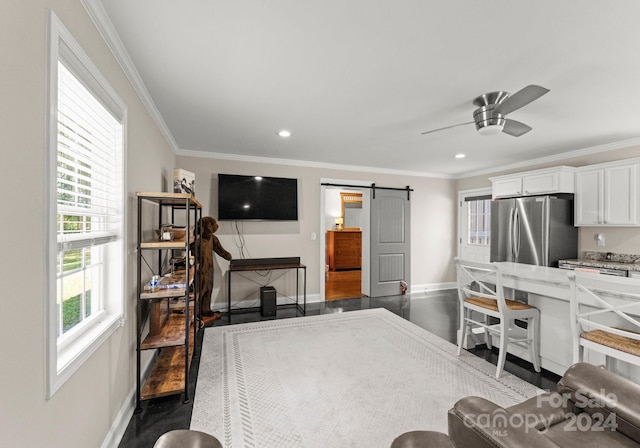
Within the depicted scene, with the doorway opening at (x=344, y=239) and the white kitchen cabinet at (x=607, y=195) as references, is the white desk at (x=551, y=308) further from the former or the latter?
the doorway opening at (x=344, y=239)

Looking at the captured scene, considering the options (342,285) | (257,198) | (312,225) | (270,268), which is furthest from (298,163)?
(342,285)

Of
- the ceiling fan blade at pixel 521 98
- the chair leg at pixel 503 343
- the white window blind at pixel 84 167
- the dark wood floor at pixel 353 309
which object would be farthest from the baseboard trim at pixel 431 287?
the white window blind at pixel 84 167

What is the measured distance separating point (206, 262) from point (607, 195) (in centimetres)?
532

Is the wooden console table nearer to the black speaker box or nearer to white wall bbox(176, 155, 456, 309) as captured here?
white wall bbox(176, 155, 456, 309)

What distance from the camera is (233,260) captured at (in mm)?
4547

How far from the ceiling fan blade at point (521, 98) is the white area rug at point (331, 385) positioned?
7.36 ft

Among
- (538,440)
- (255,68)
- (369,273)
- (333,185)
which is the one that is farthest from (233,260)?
(538,440)

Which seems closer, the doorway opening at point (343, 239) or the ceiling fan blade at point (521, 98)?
the ceiling fan blade at point (521, 98)

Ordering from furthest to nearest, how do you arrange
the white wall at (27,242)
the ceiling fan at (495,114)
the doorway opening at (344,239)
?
the doorway opening at (344,239)
the ceiling fan at (495,114)
the white wall at (27,242)

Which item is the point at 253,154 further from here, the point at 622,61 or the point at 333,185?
the point at 622,61

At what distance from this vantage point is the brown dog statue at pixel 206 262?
12.2 ft

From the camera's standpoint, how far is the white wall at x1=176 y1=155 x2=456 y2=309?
4.52 meters

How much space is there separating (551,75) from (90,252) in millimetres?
A: 3364

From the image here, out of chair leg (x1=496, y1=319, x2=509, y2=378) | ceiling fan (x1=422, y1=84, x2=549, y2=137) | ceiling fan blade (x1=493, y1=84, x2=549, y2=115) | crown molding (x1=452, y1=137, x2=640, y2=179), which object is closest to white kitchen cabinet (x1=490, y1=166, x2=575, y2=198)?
crown molding (x1=452, y1=137, x2=640, y2=179)
